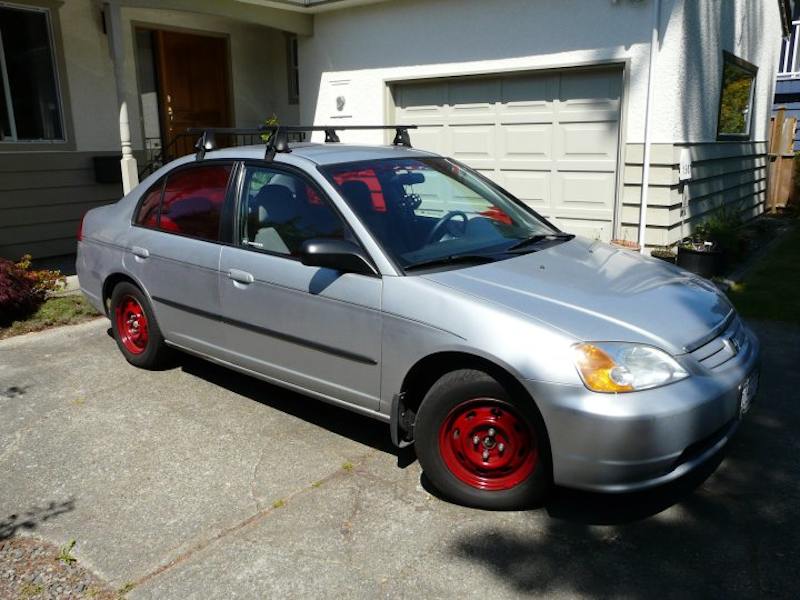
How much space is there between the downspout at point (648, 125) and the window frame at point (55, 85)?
7307 millimetres

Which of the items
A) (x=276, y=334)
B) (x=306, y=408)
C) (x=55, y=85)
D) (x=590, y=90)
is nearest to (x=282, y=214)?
(x=276, y=334)

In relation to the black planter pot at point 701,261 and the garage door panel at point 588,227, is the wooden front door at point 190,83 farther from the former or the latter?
the black planter pot at point 701,261

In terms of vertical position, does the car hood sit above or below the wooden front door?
below

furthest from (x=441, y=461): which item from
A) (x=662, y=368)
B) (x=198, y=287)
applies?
(x=198, y=287)

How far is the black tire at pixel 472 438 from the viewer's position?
3.06 m

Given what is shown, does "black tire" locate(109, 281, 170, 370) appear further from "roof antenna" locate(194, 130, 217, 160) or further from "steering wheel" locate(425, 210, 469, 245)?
"steering wheel" locate(425, 210, 469, 245)

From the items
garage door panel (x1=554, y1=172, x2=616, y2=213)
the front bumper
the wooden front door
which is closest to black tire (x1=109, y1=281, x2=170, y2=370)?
the front bumper

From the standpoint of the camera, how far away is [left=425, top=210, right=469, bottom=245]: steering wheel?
3787 mm

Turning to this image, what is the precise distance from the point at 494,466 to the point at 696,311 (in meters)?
1.23

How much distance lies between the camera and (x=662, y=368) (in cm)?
292

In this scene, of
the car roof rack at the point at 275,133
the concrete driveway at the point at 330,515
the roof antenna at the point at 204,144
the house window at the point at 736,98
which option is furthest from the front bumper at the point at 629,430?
the house window at the point at 736,98

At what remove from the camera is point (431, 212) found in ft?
13.1

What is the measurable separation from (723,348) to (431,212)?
1.69 meters

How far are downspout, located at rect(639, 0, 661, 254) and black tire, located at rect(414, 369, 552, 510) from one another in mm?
5887
